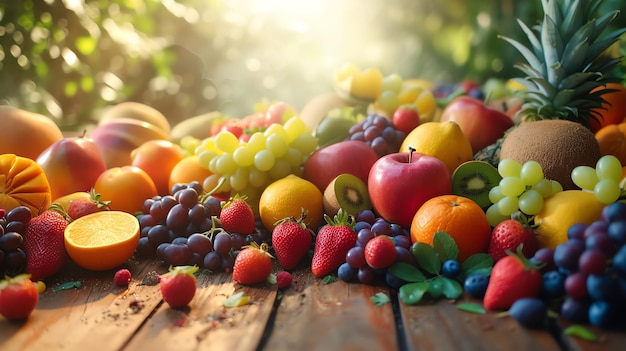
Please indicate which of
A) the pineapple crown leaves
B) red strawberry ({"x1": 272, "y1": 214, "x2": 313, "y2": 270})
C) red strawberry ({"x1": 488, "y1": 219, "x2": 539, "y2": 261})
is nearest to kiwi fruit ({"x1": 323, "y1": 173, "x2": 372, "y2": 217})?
red strawberry ({"x1": 272, "y1": 214, "x2": 313, "y2": 270})

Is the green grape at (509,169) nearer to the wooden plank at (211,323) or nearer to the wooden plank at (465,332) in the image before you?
the wooden plank at (465,332)

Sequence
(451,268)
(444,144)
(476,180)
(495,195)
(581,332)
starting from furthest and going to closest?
1. (444,144)
2. (476,180)
3. (495,195)
4. (451,268)
5. (581,332)

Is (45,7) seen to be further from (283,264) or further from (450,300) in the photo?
(450,300)

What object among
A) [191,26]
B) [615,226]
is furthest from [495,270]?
[191,26]

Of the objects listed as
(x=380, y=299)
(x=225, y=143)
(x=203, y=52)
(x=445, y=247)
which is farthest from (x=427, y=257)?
(x=203, y=52)

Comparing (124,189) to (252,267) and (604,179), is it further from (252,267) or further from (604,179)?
(604,179)

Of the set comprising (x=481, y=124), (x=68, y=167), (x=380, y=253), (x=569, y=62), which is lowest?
(x=380, y=253)

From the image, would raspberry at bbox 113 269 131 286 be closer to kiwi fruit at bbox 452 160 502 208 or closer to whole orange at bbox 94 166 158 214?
whole orange at bbox 94 166 158 214

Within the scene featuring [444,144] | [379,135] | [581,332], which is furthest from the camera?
[379,135]
